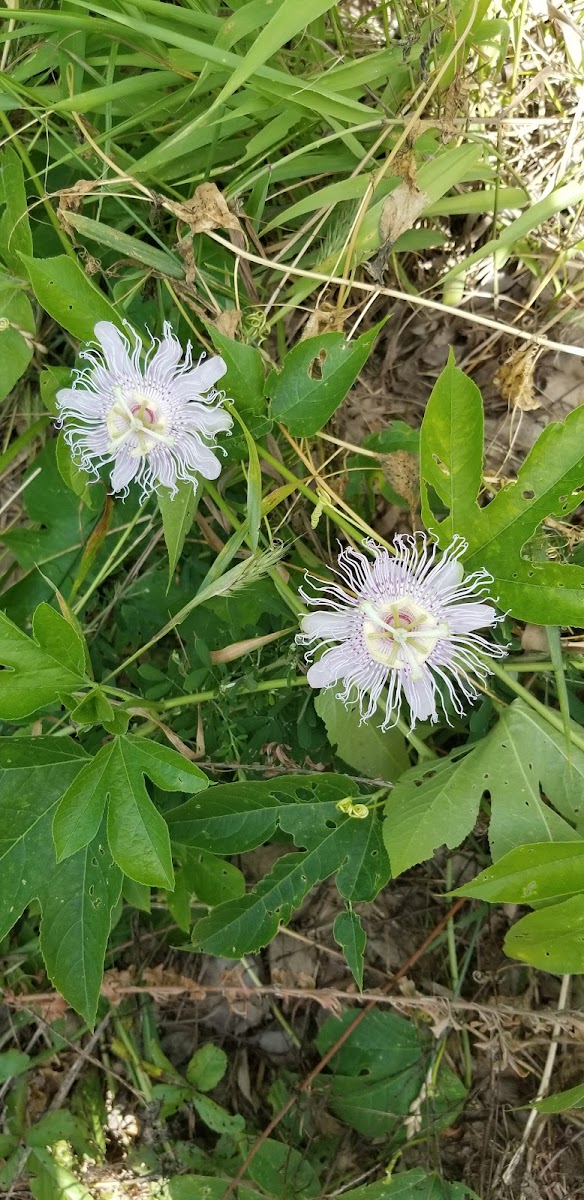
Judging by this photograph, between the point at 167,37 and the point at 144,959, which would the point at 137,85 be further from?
the point at 144,959

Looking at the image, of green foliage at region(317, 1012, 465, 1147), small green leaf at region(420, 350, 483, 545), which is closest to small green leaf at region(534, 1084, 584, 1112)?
green foliage at region(317, 1012, 465, 1147)

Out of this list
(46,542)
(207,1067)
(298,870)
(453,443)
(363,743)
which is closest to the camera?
(453,443)

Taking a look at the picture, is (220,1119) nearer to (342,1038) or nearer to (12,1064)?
(342,1038)

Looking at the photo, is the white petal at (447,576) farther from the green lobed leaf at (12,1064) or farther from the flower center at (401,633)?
the green lobed leaf at (12,1064)

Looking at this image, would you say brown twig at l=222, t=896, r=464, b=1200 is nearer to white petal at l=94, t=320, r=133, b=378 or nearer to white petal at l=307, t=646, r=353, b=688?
white petal at l=307, t=646, r=353, b=688

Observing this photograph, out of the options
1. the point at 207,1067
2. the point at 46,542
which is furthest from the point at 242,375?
the point at 207,1067

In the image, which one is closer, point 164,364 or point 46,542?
point 164,364
